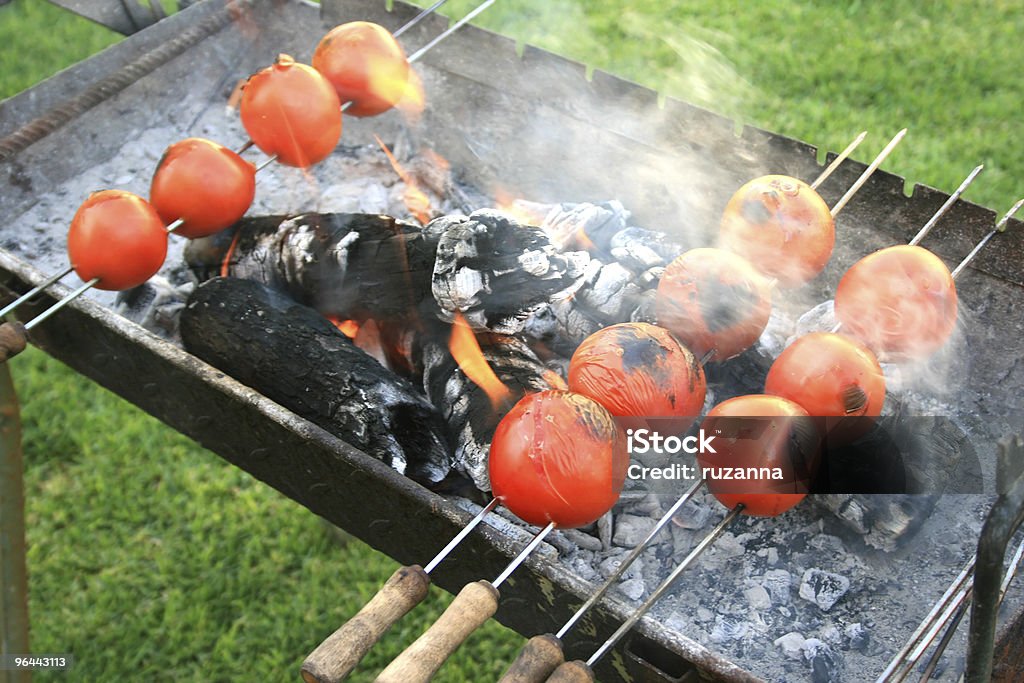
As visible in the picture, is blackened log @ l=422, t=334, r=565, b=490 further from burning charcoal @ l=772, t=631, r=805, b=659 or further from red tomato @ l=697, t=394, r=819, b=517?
burning charcoal @ l=772, t=631, r=805, b=659

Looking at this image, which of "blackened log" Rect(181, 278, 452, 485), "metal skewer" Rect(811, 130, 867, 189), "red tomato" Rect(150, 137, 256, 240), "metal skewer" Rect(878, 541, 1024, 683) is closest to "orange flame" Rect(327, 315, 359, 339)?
"blackened log" Rect(181, 278, 452, 485)

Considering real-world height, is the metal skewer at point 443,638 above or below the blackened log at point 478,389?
above

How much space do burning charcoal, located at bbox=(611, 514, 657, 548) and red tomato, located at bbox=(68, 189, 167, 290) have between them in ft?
4.87

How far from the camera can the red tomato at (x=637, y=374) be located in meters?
2.20

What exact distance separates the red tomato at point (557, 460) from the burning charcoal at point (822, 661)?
644 mm

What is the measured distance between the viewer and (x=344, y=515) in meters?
2.49

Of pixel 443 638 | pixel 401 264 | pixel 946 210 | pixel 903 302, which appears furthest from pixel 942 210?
pixel 443 638

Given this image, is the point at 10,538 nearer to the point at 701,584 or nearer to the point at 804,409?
the point at 701,584

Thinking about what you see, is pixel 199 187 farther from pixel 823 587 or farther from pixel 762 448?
pixel 823 587

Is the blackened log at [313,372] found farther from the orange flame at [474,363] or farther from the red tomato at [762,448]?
the red tomato at [762,448]

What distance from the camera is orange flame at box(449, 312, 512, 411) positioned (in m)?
2.52

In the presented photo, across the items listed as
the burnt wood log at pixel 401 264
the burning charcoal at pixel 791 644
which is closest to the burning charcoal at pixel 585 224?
the burnt wood log at pixel 401 264

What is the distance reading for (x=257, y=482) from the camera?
13.5 ft

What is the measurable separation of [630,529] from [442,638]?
3.32ft
